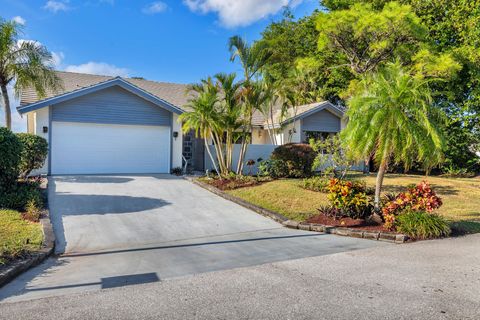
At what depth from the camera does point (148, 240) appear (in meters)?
6.84

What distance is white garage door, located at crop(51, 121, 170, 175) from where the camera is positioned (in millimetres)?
14219

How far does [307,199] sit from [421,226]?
3.99 m

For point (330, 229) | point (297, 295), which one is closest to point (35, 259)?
point (297, 295)

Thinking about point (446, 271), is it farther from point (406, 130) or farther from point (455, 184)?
point (455, 184)

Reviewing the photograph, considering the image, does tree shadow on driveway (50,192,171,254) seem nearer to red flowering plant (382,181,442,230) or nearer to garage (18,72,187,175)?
garage (18,72,187,175)

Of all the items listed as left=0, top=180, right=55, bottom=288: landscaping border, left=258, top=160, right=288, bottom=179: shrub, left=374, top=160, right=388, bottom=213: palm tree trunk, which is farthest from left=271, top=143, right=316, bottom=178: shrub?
left=0, top=180, right=55, bottom=288: landscaping border

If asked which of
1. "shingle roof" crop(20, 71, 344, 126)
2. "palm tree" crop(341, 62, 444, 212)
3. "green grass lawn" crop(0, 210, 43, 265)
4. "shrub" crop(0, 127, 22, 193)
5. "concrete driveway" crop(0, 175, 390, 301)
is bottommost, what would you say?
"concrete driveway" crop(0, 175, 390, 301)

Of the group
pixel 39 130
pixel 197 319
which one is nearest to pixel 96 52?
pixel 39 130

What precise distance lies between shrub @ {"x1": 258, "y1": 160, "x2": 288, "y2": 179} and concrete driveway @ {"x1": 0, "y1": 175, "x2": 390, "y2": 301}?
4.22 m

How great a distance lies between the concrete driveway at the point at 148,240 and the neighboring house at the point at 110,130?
10.3 feet

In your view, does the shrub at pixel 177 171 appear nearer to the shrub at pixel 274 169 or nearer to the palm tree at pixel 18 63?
the shrub at pixel 274 169

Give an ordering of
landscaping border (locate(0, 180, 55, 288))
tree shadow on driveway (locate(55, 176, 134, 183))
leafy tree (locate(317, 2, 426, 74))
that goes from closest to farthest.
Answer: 1. landscaping border (locate(0, 180, 55, 288))
2. tree shadow on driveway (locate(55, 176, 134, 183))
3. leafy tree (locate(317, 2, 426, 74))

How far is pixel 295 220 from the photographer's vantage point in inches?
339

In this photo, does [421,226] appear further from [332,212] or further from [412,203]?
[332,212]
